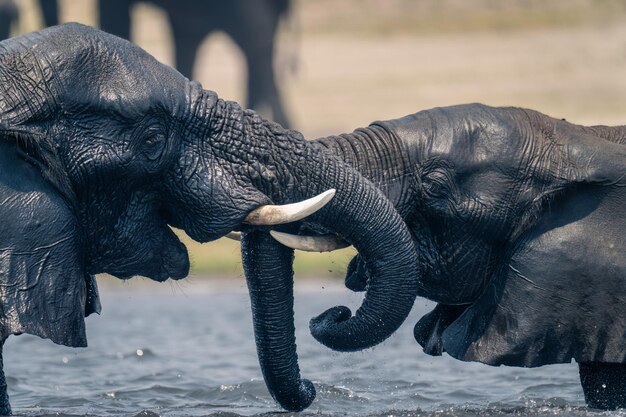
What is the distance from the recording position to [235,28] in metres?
19.5

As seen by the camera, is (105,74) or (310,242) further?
(310,242)

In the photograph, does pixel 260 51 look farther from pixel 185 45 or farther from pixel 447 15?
pixel 447 15

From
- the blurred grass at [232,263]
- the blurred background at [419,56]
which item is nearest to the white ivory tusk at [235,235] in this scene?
the blurred grass at [232,263]

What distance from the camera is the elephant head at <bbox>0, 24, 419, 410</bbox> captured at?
578cm

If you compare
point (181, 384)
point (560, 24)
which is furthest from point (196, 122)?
point (560, 24)

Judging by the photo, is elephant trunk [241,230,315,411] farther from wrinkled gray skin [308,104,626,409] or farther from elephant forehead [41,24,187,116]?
elephant forehead [41,24,187,116]

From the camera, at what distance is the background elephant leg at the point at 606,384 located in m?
6.74

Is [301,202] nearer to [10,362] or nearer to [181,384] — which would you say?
[181,384]

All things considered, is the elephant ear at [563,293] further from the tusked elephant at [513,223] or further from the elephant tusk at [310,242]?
the elephant tusk at [310,242]

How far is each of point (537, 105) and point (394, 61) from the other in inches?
158

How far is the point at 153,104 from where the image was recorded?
590 centimetres

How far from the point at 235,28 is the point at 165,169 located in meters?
13.7

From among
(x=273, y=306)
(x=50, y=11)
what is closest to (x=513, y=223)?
(x=273, y=306)

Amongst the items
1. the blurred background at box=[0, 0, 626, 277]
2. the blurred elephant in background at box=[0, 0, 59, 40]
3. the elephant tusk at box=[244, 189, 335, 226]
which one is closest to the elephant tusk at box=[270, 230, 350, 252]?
the elephant tusk at box=[244, 189, 335, 226]
